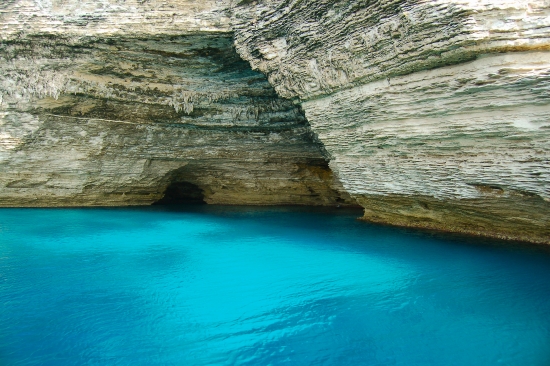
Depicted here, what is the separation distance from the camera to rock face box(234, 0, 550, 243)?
6543 mm

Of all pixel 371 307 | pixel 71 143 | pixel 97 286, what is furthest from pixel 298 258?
pixel 71 143

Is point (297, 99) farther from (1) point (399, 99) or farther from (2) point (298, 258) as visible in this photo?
(2) point (298, 258)

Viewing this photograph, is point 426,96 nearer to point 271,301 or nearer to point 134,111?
point 271,301

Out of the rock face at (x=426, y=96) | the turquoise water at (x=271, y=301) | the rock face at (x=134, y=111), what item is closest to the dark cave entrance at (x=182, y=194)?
the rock face at (x=134, y=111)

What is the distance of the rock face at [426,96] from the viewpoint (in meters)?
6.54

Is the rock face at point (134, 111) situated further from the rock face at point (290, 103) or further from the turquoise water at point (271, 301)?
the turquoise water at point (271, 301)

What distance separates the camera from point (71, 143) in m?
13.8

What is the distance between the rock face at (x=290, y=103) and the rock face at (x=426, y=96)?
32mm

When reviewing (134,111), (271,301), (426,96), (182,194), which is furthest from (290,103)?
(182,194)

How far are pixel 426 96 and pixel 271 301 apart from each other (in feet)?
17.7

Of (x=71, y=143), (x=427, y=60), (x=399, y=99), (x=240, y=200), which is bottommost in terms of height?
(x=240, y=200)

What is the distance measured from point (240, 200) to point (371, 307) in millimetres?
13582

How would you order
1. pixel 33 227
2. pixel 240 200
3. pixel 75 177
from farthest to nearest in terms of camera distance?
pixel 240 200 < pixel 75 177 < pixel 33 227

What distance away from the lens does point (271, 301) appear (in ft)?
18.4
